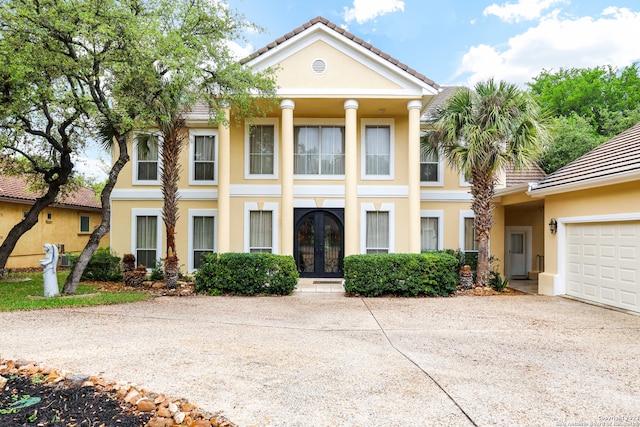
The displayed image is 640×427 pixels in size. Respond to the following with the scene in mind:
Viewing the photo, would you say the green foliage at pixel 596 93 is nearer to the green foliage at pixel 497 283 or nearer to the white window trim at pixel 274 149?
the green foliage at pixel 497 283

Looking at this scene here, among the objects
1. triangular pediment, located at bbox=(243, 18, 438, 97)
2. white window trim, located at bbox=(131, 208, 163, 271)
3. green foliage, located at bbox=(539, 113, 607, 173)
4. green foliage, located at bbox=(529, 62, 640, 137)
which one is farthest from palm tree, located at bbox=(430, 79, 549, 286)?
green foliage, located at bbox=(529, 62, 640, 137)

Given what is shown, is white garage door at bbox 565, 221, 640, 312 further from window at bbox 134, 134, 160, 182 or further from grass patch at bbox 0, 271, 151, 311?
window at bbox 134, 134, 160, 182

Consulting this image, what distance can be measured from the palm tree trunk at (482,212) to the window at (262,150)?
6742 mm

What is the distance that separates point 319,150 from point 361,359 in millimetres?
10080

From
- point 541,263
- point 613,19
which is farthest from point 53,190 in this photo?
point 613,19

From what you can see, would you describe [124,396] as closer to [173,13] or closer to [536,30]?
[173,13]

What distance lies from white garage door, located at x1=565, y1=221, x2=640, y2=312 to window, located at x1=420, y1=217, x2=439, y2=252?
14.1 feet

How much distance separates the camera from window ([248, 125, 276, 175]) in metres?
14.4

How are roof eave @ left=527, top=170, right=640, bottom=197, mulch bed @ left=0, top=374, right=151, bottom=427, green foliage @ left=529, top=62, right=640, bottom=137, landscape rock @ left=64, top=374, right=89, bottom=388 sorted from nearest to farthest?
1. mulch bed @ left=0, top=374, right=151, bottom=427
2. landscape rock @ left=64, top=374, right=89, bottom=388
3. roof eave @ left=527, top=170, right=640, bottom=197
4. green foliage @ left=529, top=62, right=640, bottom=137

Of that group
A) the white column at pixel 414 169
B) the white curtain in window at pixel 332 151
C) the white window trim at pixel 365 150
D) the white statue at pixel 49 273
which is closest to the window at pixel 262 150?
the white curtain in window at pixel 332 151

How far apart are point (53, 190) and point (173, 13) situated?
23.6 ft

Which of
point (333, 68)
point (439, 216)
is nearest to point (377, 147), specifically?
point (333, 68)

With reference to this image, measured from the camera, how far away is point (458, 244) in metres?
14.5

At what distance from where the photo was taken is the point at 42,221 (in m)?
19.0
